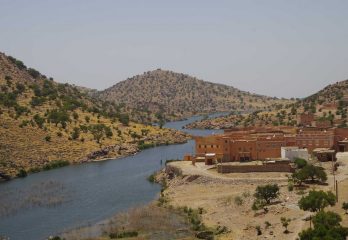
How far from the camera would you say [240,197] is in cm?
5331

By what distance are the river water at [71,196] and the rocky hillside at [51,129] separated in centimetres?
639

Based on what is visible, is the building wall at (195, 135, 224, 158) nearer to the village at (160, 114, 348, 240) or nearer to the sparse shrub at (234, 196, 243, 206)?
the village at (160, 114, 348, 240)

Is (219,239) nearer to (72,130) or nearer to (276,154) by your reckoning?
(276,154)

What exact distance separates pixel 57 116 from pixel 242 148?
5225 centimetres

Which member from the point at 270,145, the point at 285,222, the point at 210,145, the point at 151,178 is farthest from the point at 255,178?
the point at 285,222

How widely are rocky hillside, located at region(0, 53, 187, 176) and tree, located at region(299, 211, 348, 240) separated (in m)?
56.0

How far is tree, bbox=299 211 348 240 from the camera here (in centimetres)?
3094

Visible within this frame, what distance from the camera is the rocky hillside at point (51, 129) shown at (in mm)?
90875

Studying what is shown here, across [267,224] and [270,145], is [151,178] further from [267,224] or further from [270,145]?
[267,224]

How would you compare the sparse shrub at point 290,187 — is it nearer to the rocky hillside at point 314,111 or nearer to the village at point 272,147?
the village at point 272,147

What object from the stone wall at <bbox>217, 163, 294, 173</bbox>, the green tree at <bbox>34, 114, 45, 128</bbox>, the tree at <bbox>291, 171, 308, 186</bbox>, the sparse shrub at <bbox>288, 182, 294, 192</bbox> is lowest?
the sparse shrub at <bbox>288, 182, 294, 192</bbox>

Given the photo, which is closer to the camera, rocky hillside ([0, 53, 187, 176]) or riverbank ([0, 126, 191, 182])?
riverbank ([0, 126, 191, 182])

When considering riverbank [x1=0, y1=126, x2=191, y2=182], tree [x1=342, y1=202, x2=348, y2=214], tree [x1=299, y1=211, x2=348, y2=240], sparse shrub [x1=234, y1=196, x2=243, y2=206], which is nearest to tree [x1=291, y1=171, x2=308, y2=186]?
sparse shrub [x1=234, y1=196, x2=243, y2=206]

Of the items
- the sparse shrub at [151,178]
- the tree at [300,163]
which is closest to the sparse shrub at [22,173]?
the sparse shrub at [151,178]
